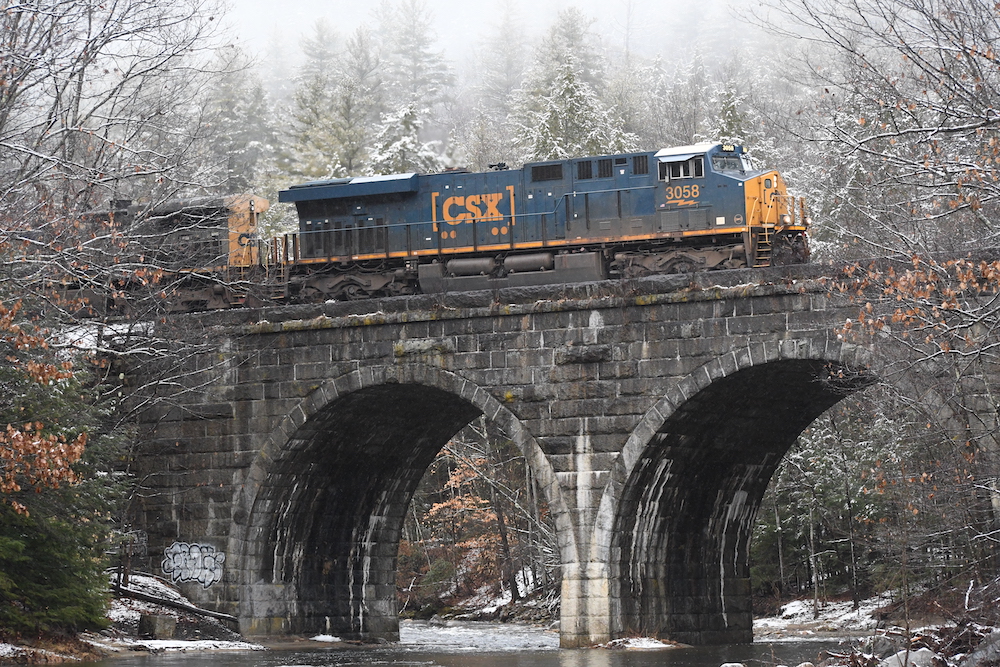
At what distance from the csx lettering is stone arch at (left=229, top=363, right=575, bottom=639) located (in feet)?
12.8

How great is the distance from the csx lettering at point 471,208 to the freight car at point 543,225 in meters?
0.03

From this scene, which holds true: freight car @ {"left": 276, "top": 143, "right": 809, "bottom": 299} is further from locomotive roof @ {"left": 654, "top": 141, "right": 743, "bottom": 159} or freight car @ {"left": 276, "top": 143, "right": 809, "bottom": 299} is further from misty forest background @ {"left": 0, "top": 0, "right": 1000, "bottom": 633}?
misty forest background @ {"left": 0, "top": 0, "right": 1000, "bottom": 633}

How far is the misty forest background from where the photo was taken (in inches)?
577

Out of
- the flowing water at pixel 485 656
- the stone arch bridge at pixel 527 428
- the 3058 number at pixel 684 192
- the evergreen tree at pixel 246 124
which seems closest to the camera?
the flowing water at pixel 485 656

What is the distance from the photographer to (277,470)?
2594cm

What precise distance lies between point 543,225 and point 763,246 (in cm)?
460

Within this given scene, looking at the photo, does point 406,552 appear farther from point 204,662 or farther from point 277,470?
point 204,662

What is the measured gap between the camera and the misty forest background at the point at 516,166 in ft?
48.1

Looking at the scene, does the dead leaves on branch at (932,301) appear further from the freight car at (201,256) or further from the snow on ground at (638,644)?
the freight car at (201,256)

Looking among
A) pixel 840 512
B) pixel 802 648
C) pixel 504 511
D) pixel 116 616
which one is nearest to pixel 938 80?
pixel 802 648

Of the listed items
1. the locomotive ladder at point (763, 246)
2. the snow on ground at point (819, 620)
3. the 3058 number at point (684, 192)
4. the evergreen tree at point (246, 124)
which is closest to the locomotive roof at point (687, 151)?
the 3058 number at point (684, 192)

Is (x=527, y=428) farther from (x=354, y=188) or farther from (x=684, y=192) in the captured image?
(x=354, y=188)

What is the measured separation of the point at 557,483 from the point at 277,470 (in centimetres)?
599

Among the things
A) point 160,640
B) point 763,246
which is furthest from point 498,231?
point 160,640
